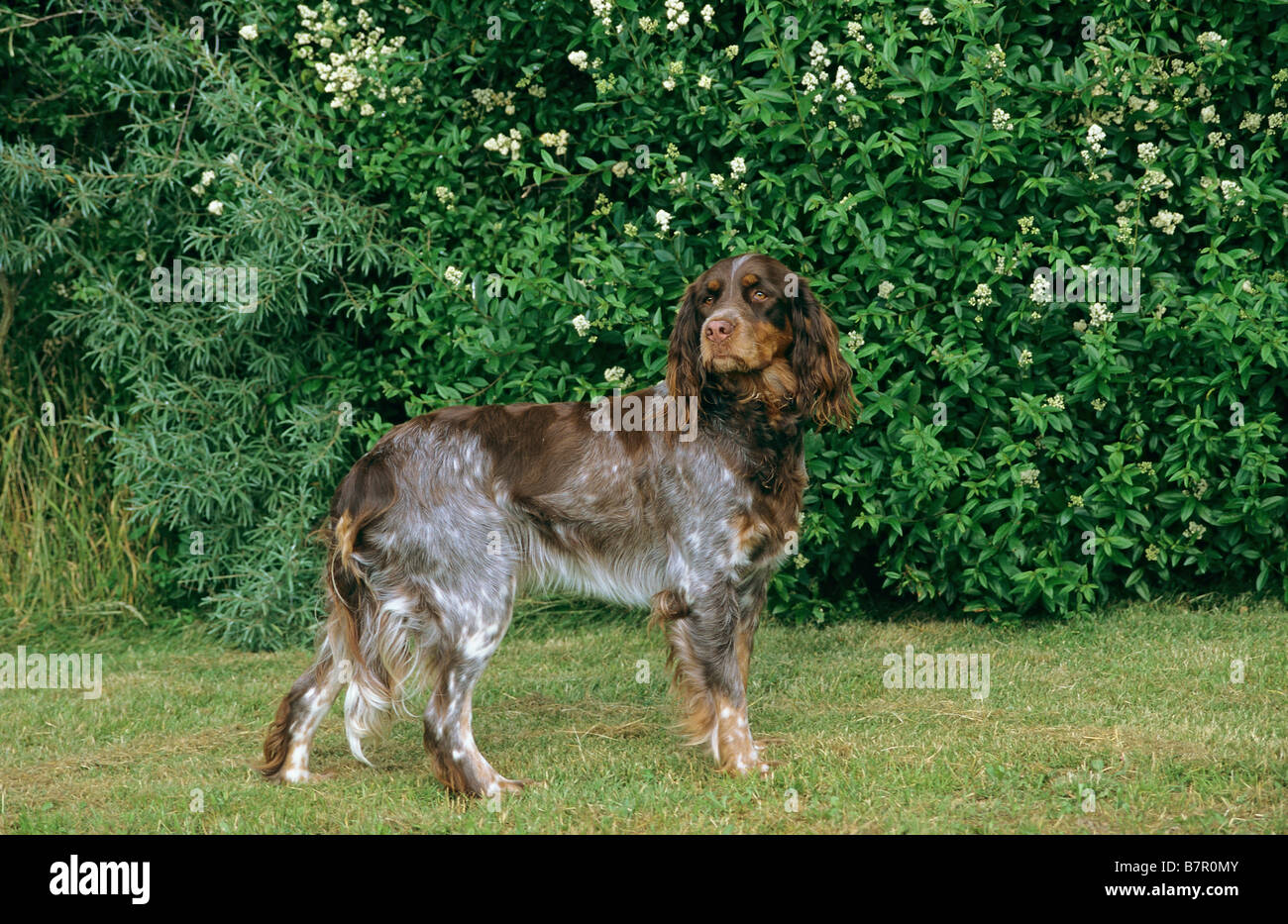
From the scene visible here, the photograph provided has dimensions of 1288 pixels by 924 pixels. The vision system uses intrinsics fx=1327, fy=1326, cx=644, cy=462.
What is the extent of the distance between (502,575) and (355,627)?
0.55m

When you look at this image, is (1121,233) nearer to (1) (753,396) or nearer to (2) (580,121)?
(1) (753,396)

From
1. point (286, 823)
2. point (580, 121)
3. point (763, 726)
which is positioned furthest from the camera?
point (580, 121)

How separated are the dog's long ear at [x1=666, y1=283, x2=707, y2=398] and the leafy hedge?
4.10ft

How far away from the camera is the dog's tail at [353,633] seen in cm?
458

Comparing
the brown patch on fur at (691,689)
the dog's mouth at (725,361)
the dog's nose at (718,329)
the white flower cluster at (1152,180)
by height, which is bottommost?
the brown patch on fur at (691,689)

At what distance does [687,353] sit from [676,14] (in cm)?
201

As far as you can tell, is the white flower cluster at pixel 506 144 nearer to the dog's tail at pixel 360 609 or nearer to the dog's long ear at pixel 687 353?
the dog's long ear at pixel 687 353

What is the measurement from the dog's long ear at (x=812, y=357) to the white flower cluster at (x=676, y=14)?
1.78 meters

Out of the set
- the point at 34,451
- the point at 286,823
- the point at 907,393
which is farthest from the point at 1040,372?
the point at 34,451

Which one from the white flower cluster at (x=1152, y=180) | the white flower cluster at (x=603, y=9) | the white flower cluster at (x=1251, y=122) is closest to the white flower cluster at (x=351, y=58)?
the white flower cluster at (x=603, y=9)

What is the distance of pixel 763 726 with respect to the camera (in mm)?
5168

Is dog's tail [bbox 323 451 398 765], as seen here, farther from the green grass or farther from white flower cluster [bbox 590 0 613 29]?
white flower cluster [bbox 590 0 613 29]

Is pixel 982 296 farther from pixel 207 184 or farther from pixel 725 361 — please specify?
pixel 207 184

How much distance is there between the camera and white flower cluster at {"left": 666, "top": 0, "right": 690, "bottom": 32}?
5949 millimetres
